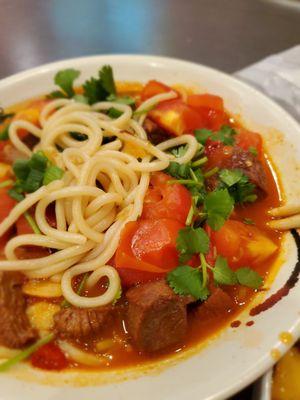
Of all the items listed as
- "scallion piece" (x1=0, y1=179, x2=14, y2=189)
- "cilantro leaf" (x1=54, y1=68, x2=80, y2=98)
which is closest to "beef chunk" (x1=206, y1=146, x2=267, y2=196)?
"scallion piece" (x1=0, y1=179, x2=14, y2=189)

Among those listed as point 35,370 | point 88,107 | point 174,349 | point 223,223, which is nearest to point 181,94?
point 88,107

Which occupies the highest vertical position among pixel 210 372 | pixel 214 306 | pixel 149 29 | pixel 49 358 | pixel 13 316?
pixel 149 29

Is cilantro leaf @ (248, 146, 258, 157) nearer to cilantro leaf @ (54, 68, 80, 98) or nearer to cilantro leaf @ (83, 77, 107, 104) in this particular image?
cilantro leaf @ (83, 77, 107, 104)

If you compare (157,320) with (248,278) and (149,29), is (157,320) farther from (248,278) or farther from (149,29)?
(149,29)

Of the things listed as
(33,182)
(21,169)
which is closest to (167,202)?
(33,182)

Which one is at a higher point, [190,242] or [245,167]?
[245,167]

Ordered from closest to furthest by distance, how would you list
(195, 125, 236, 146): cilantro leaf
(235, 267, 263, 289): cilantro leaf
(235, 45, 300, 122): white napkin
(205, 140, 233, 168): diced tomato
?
(235, 267, 263, 289): cilantro leaf, (205, 140, 233, 168): diced tomato, (195, 125, 236, 146): cilantro leaf, (235, 45, 300, 122): white napkin

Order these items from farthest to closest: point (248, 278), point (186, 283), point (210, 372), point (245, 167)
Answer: point (245, 167), point (248, 278), point (186, 283), point (210, 372)
